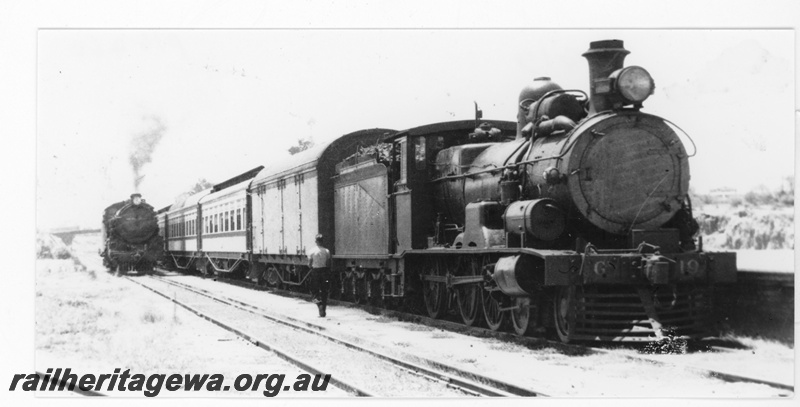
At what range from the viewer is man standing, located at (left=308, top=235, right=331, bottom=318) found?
14219mm

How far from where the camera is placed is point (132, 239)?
31.8 meters

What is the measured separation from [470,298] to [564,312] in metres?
2.52

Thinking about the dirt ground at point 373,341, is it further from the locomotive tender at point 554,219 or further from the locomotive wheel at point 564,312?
the locomotive tender at point 554,219

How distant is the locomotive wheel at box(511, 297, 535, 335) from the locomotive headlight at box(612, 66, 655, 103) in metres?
Result: 2.74

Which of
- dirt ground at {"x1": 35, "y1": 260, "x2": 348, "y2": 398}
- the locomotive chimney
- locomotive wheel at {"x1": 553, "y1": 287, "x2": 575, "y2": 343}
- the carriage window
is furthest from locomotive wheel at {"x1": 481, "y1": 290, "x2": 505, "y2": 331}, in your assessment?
dirt ground at {"x1": 35, "y1": 260, "x2": 348, "y2": 398}

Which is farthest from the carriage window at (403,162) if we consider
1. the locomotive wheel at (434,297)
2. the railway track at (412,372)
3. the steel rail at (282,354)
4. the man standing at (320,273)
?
the steel rail at (282,354)

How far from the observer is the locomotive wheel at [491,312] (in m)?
11.1

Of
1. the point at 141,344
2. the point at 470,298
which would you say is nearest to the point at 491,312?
the point at 470,298

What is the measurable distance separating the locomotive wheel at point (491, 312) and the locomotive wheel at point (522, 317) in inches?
16.5

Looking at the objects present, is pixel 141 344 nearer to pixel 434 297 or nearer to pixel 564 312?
pixel 434 297

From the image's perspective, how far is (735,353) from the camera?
29.1 ft

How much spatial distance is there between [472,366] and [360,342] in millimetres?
2567

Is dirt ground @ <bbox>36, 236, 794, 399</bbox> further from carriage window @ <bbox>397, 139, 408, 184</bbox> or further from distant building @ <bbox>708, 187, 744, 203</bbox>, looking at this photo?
carriage window @ <bbox>397, 139, 408, 184</bbox>

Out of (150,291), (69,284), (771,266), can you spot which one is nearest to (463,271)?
(771,266)
